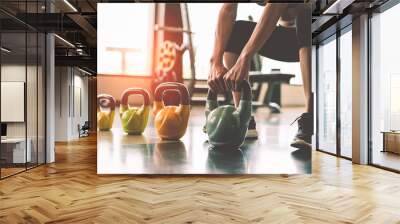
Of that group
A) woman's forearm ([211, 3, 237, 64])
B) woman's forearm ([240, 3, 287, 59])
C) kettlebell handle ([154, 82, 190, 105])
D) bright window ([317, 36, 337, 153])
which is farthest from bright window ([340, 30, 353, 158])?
kettlebell handle ([154, 82, 190, 105])

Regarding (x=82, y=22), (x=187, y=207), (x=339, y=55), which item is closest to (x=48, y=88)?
(x=82, y=22)

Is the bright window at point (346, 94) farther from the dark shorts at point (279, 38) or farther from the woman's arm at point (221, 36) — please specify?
the woman's arm at point (221, 36)

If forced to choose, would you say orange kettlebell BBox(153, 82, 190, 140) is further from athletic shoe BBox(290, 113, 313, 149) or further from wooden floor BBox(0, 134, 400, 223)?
athletic shoe BBox(290, 113, 313, 149)

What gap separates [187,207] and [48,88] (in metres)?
5.11

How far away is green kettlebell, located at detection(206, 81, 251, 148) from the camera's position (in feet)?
20.6

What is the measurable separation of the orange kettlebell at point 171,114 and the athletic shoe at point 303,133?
1791 millimetres

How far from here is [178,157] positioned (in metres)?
6.28

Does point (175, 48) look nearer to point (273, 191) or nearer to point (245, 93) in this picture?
point (245, 93)

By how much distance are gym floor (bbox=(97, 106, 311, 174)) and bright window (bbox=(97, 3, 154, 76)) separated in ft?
2.75

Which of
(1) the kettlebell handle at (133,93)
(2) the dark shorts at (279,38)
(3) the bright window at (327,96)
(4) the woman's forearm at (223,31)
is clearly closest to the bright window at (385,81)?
(2) the dark shorts at (279,38)

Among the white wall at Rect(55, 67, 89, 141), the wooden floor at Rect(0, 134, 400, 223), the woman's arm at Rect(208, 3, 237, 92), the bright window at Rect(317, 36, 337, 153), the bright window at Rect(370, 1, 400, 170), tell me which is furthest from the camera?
the white wall at Rect(55, 67, 89, 141)

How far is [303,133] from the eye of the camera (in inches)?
249

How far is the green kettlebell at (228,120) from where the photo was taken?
247 inches

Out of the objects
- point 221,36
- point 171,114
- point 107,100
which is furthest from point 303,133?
point 107,100
